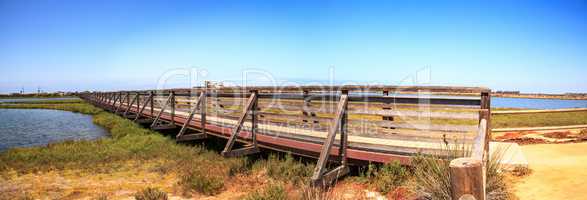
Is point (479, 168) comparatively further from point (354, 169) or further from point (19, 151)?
point (19, 151)

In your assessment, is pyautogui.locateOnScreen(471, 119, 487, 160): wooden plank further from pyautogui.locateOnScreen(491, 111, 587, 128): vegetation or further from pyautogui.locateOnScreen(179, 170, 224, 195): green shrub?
pyautogui.locateOnScreen(491, 111, 587, 128): vegetation

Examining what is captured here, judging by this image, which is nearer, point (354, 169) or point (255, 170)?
point (354, 169)

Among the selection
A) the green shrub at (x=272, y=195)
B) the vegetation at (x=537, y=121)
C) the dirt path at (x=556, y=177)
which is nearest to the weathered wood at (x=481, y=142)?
the dirt path at (x=556, y=177)

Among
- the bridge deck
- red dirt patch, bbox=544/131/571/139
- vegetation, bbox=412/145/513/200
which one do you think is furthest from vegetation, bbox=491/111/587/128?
vegetation, bbox=412/145/513/200

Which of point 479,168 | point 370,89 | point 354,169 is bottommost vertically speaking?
point 354,169

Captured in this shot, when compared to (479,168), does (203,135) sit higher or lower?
lower

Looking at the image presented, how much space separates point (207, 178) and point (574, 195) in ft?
18.8

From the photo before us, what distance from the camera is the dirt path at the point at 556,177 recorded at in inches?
160

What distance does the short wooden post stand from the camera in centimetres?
235

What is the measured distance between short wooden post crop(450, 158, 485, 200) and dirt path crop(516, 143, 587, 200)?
7.61 ft

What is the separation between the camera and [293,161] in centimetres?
680

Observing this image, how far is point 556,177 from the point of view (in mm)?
4746

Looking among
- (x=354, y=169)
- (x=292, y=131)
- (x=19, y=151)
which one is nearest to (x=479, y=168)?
(x=354, y=169)

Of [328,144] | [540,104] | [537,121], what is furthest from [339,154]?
[540,104]
